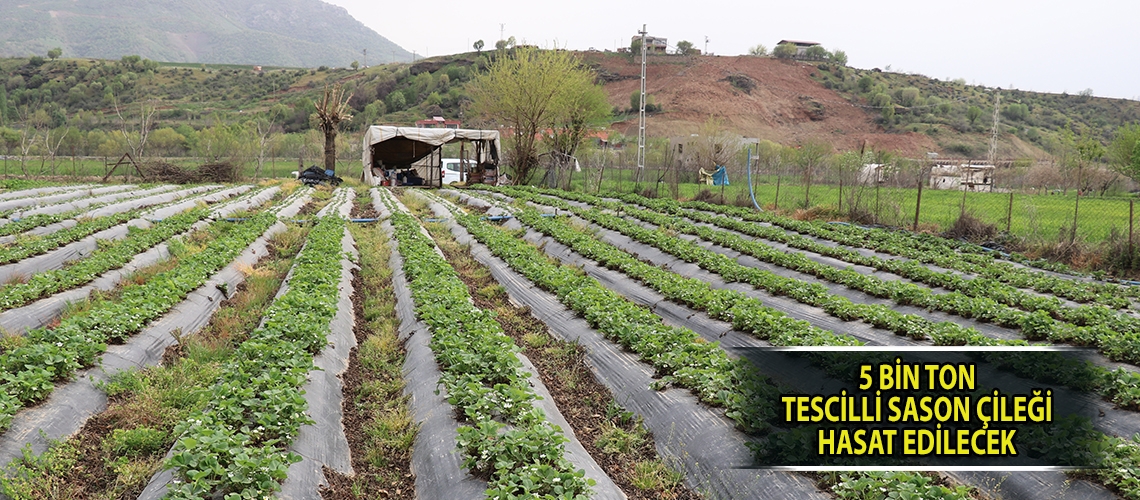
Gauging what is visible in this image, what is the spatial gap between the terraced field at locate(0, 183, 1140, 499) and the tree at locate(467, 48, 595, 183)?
2249 centimetres

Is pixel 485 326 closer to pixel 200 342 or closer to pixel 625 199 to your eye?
pixel 200 342

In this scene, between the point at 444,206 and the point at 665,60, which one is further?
the point at 665,60

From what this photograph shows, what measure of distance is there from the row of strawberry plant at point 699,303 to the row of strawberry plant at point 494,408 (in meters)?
2.77

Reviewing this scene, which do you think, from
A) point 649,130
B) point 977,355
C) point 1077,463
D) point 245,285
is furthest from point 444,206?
point 649,130

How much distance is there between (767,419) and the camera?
14.9ft

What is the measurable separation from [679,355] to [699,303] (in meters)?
2.40

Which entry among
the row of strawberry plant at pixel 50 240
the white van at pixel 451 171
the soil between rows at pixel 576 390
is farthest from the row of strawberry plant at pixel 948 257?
the white van at pixel 451 171

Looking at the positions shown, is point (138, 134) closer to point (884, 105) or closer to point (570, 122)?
point (570, 122)

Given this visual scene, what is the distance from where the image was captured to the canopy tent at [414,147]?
3231 centimetres

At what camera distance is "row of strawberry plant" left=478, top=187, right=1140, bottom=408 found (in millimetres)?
4621

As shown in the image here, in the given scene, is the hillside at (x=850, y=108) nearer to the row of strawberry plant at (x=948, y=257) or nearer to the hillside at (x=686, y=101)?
A: the hillside at (x=686, y=101)

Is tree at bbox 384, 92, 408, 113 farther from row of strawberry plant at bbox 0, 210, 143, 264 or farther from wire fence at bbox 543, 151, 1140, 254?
row of strawberry plant at bbox 0, 210, 143, 264

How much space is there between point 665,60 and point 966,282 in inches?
3580

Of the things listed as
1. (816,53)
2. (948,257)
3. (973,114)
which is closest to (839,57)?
(816,53)
